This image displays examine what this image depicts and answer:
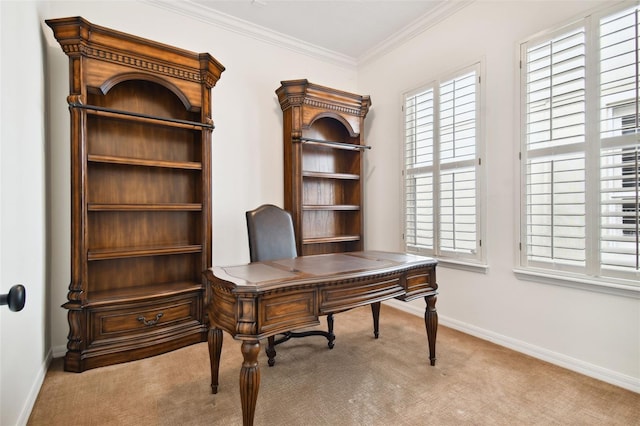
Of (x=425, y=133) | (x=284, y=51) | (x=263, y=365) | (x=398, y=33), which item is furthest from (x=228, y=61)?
(x=263, y=365)

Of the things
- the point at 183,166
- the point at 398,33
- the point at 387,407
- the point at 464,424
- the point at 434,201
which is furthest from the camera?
the point at 398,33

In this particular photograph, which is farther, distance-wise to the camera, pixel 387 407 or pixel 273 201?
pixel 273 201

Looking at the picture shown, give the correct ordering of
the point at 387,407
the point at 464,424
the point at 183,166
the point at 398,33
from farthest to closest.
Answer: the point at 398,33
the point at 183,166
the point at 387,407
the point at 464,424

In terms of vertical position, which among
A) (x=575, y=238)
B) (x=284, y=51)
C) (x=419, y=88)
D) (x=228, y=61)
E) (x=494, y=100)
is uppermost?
(x=284, y=51)

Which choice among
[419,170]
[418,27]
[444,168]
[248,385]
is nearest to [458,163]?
[444,168]

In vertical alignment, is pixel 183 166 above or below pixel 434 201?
above

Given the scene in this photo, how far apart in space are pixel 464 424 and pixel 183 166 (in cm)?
264

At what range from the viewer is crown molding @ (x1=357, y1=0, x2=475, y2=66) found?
9.52ft

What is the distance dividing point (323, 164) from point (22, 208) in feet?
8.97

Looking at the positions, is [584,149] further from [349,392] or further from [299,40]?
[299,40]

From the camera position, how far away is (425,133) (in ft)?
10.6

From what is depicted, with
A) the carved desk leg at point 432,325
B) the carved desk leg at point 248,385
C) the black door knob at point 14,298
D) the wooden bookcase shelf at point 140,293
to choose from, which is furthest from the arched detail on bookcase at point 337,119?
the black door knob at point 14,298

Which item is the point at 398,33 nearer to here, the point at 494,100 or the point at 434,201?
the point at 494,100

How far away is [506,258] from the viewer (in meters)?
2.56
